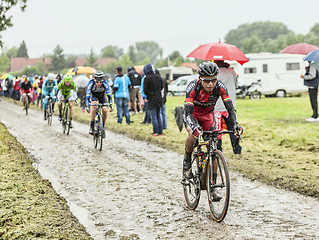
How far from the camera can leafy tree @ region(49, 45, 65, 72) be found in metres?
110

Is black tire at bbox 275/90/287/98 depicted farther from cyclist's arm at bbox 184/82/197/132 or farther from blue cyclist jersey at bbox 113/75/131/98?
cyclist's arm at bbox 184/82/197/132

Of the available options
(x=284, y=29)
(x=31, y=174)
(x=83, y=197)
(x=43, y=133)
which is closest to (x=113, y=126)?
(x=43, y=133)

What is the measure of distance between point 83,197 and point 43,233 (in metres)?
2.00

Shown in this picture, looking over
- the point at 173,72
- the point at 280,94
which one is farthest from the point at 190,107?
the point at 173,72

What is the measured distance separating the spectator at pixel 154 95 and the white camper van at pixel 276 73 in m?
20.8

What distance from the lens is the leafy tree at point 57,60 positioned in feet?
359

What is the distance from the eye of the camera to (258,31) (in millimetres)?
162375

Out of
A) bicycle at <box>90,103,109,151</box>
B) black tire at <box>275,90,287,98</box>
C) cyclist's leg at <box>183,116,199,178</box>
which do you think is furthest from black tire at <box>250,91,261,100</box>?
cyclist's leg at <box>183,116,199,178</box>

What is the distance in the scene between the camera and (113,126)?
16531 millimetres

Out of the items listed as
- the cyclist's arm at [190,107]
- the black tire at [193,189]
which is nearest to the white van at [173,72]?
the black tire at [193,189]

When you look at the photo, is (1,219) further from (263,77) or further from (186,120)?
(263,77)

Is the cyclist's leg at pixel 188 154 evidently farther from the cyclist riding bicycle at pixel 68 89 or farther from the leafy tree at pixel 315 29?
the leafy tree at pixel 315 29

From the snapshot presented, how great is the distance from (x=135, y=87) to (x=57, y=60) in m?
94.3

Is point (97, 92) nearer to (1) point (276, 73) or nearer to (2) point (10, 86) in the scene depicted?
(1) point (276, 73)
